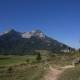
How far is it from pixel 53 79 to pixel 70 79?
3327 mm

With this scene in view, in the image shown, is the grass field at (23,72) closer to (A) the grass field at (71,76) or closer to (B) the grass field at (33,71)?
(B) the grass field at (33,71)

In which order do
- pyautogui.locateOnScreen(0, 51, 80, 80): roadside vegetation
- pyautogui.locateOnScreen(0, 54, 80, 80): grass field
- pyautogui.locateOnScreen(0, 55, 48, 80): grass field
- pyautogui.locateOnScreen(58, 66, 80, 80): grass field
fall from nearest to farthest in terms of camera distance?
1. pyautogui.locateOnScreen(58, 66, 80, 80): grass field
2. pyautogui.locateOnScreen(0, 54, 80, 80): grass field
3. pyautogui.locateOnScreen(0, 51, 80, 80): roadside vegetation
4. pyautogui.locateOnScreen(0, 55, 48, 80): grass field

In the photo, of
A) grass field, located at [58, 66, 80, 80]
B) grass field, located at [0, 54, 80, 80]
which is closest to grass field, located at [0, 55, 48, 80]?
grass field, located at [0, 54, 80, 80]

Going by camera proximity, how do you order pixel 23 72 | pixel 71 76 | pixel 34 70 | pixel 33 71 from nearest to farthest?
pixel 71 76 < pixel 33 71 < pixel 23 72 < pixel 34 70

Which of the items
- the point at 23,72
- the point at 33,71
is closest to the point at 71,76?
the point at 33,71

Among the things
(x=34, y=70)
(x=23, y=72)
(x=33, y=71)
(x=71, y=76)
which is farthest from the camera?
(x=34, y=70)

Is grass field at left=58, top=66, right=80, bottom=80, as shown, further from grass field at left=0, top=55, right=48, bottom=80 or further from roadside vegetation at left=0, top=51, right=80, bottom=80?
grass field at left=0, top=55, right=48, bottom=80

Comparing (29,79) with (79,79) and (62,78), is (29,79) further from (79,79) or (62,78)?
(79,79)

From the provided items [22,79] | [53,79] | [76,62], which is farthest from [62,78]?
[76,62]

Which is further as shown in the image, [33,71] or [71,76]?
[33,71]

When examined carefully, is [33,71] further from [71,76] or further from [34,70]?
[71,76]

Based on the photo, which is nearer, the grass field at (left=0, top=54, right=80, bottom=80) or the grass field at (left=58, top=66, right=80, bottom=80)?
the grass field at (left=58, top=66, right=80, bottom=80)

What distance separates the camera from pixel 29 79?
32.4 metres

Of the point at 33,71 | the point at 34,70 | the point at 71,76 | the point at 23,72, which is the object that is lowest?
the point at 71,76
